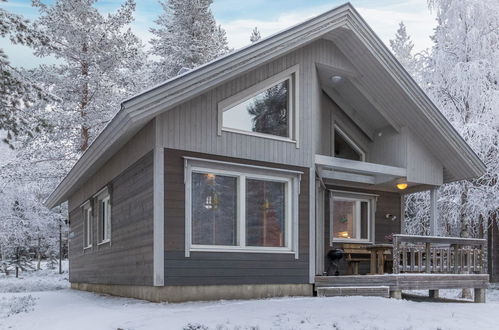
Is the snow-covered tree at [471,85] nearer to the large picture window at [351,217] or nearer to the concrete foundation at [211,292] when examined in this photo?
the large picture window at [351,217]

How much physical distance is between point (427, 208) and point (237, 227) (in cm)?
1207

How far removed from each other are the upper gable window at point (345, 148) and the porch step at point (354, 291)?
3.49 metres

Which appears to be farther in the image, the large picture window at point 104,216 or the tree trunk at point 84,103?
the tree trunk at point 84,103

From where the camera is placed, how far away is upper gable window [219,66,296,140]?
10.1m

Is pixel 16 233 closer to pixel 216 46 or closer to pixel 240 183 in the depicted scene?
pixel 216 46

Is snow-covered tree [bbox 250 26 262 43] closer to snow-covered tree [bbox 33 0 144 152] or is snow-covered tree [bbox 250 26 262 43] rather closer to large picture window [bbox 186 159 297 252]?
snow-covered tree [bbox 33 0 144 152]

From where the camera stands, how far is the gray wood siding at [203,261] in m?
9.08

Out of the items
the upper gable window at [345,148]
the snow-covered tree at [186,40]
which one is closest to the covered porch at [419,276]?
the upper gable window at [345,148]

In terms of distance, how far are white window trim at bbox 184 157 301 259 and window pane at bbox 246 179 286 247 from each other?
9 centimetres

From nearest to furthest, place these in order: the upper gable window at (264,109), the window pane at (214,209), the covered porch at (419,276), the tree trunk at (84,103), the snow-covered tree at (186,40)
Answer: the window pane at (214,209)
the covered porch at (419,276)
the upper gable window at (264,109)
the tree trunk at (84,103)
the snow-covered tree at (186,40)

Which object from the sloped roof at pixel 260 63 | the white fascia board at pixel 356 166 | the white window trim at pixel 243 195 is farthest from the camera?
the white fascia board at pixel 356 166

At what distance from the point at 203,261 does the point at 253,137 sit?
98.0 inches

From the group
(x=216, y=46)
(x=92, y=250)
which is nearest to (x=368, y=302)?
(x=92, y=250)

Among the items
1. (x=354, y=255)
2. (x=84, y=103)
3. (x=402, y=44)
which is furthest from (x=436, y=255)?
(x=402, y=44)
